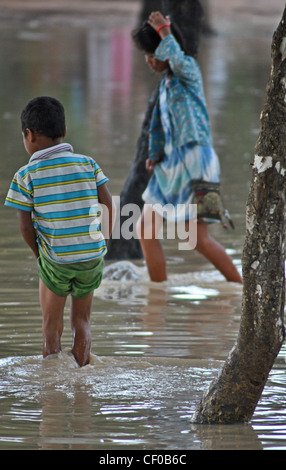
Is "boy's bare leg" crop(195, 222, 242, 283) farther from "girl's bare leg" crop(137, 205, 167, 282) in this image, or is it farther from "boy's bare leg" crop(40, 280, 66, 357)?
"boy's bare leg" crop(40, 280, 66, 357)

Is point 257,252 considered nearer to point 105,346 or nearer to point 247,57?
point 105,346

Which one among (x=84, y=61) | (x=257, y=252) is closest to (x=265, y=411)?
(x=257, y=252)

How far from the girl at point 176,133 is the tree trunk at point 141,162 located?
1110 millimetres

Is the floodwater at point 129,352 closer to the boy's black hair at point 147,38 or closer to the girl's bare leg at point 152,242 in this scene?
the girl's bare leg at point 152,242

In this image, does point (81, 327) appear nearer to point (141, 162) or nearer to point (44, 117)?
point (44, 117)

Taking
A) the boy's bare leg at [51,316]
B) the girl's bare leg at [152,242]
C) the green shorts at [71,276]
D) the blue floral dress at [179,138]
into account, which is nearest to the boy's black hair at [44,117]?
the green shorts at [71,276]

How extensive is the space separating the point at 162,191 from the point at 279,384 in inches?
95.1

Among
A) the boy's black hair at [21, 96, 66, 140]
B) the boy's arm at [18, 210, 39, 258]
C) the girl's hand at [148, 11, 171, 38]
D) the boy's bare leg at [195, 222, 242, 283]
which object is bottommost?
the boy's bare leg at [195, 222, 242, 283]

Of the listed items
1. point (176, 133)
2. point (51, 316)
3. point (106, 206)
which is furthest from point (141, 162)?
point (51, 316)

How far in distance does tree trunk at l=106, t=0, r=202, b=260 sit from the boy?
3261 mm

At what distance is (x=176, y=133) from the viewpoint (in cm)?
721

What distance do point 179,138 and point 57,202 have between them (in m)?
2.22

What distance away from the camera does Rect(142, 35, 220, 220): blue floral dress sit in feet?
23.4

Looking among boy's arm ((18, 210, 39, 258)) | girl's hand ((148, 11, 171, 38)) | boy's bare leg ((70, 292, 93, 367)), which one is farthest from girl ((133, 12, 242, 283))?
boy's arm ((18, 210, 39, 258))
